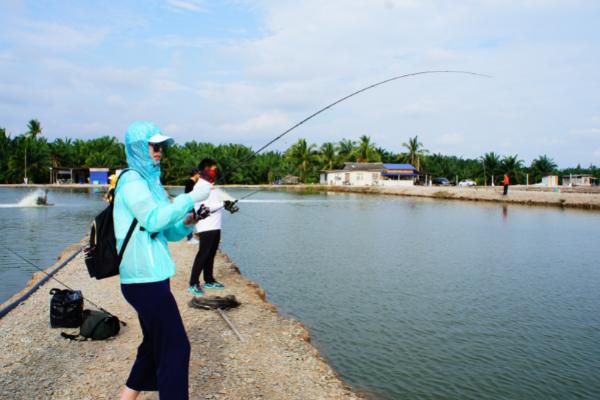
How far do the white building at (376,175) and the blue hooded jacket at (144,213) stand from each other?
70.1 meters

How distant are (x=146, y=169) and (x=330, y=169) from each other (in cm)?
8254

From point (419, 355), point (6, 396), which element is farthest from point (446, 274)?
point (6, 396)

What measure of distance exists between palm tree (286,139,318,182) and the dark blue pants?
81930 mm

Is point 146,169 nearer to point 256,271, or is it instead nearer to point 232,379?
point 232,379

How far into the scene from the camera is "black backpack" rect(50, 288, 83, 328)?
5512mm

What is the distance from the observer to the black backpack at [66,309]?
5.51 meters

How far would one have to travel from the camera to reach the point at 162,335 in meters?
2.80

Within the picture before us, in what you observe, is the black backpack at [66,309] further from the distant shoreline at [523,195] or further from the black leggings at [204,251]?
the distant shoreline at [523,195]

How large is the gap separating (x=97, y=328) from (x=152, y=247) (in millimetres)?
3033

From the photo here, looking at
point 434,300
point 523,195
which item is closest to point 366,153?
point 523,195

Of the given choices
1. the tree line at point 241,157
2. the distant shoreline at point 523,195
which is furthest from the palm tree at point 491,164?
the distant shoreline at point 523,195

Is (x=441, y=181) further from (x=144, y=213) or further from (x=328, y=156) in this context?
(x=144, y=213)

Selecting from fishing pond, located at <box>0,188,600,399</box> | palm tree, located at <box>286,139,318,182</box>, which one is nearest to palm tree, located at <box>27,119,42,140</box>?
palm tree, located at <box>286,139,318,182</box>

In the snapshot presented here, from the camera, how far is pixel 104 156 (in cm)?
7850
